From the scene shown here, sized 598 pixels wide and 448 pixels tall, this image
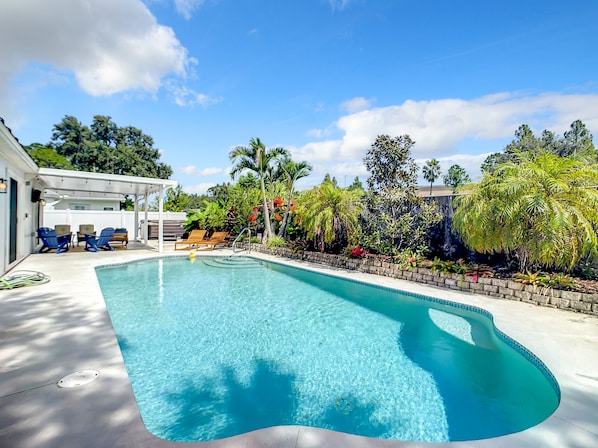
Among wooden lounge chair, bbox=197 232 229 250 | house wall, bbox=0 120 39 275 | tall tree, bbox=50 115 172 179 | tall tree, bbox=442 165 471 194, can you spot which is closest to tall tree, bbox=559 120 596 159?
tall tree, bbox=442 165 471 194

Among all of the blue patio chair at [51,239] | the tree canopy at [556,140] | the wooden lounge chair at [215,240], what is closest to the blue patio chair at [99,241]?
the blue patio chair at [51,239]

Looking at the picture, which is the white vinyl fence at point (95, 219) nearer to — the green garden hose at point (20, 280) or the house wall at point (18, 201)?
the house wall at point (18, 201)

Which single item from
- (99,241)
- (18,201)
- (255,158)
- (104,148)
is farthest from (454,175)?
(18,201)

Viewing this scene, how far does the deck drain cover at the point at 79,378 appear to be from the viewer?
3154 mm

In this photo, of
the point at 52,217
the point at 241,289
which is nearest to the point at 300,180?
the point at 241,289

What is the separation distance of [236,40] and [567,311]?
1387 centimetres

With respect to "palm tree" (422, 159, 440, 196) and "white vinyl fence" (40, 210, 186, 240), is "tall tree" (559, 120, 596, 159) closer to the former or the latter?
"palm tree" (422, 159, 440, 196)

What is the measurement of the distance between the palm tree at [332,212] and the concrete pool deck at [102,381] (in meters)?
5.73

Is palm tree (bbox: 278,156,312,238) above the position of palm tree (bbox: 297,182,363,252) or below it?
above

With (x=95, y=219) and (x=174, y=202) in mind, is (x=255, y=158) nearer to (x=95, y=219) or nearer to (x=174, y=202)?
(x=95, y=219)

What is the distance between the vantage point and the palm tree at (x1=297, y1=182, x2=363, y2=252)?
11758mm

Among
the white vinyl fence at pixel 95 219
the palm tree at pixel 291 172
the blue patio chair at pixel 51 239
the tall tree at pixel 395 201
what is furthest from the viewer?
the white vinyl fence at pixel 95 219

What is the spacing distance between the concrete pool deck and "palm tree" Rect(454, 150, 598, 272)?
142cm

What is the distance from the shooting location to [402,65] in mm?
13641
